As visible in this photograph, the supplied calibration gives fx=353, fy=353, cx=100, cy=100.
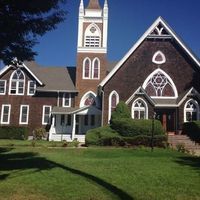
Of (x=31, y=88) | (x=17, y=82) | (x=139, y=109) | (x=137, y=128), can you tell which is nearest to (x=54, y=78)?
(x=31, y=88)

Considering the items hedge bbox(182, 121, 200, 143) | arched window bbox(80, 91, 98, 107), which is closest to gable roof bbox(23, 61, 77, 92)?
arched window bbox(80, 91, 98, 107)

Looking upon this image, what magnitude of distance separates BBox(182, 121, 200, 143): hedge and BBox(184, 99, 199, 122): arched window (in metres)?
0.94

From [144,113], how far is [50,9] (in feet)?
68.9

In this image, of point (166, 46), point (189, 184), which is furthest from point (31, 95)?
point (189, 184)

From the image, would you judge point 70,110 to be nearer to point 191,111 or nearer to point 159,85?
point 159,85

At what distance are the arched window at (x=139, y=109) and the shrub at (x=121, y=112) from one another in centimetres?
122

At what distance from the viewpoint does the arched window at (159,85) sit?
112 feet

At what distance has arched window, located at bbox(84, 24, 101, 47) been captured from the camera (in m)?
41.5

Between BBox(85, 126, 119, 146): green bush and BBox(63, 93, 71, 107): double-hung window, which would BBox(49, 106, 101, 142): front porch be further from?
BBox(85, 126, 119, 146): green bush

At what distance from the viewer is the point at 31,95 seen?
129 feet

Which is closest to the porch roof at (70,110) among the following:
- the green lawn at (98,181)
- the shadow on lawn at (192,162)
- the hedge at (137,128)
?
the hedge at (137,128)

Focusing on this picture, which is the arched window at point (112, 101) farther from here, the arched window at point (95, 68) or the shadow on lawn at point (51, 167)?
the shadow on lawn at point (51, 167)

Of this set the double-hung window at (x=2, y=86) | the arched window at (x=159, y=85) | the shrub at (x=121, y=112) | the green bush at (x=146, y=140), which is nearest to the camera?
the green bush at (x=146, y=140)

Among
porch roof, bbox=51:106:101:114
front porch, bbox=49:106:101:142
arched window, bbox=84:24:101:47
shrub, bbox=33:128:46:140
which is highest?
arched window, bbox=84:24:101:47
